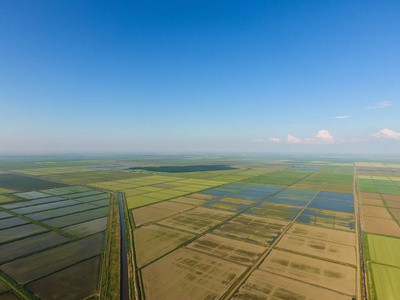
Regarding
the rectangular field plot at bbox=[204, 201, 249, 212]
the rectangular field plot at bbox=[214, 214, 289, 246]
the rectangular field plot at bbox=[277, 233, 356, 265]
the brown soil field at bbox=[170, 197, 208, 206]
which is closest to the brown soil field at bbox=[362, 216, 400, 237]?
the rectangular field plot at bbox=[277, 233, 356, 265]

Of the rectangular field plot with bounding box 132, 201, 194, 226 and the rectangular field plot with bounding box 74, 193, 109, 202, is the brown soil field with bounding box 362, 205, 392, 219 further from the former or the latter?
the rectangular field plot with bounding box 74, 193, 109, 202

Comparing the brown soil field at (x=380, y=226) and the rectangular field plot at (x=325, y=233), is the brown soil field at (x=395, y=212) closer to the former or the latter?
the brown soil field at (x=380, y=226)

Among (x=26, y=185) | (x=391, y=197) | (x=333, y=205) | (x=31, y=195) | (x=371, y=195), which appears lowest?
(x=391, y=197)

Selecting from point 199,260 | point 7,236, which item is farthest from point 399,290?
point 7,236

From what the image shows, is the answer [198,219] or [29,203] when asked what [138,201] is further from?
[29,203]

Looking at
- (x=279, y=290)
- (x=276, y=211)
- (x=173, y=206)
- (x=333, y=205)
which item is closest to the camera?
(x=279, y=290)

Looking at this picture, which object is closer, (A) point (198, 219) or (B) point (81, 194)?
(A) point (198, 219)

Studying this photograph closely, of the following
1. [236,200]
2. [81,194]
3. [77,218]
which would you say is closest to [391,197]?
[236,200]
